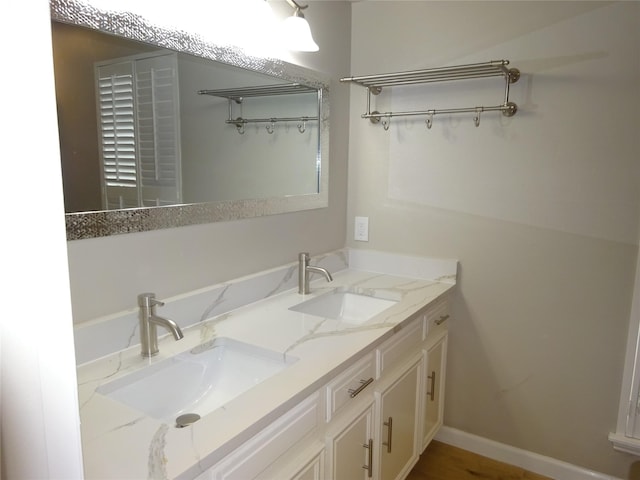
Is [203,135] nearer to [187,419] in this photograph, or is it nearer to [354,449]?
[187,419]

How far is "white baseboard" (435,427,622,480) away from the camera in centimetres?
200

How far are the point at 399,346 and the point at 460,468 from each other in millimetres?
890

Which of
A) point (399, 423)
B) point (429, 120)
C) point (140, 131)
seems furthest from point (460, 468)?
point (140, 131)

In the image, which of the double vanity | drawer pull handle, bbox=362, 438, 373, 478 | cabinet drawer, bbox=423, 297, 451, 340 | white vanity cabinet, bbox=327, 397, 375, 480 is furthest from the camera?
cabinet drawer, bbox=423, 297, 451, 340

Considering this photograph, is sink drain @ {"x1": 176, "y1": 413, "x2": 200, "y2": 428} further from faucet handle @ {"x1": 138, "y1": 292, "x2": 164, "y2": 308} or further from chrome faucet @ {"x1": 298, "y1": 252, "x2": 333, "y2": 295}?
chrome faucet @ {"x1": 298, "y1": 252, "x2": 333, "y2": 295}

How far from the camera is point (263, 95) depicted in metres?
1.77

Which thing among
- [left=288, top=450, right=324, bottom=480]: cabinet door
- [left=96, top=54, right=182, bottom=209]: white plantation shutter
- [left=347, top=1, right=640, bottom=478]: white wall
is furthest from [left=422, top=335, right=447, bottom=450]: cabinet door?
[left=96, top=54, right=182, bottom=209]: white plantation shutter

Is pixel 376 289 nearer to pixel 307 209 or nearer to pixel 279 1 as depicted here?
pixel 307 209

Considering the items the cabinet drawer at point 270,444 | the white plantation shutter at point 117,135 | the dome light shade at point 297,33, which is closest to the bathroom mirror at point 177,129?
the white plantation shutter at point 117,135

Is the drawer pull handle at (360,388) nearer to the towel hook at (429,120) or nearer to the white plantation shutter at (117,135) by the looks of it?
the white plantation shutter at (117,135)

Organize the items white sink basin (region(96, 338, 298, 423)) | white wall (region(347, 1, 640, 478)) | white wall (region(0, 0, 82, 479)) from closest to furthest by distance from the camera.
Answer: white wall (region(0, 0, 82, 479)) → white sink basin (region(96, 338, 298, 423)) → white wall (region(347, 1, 640, 478))

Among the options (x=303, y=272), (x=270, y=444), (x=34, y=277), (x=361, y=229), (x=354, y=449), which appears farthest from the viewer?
(x=361, y=229)

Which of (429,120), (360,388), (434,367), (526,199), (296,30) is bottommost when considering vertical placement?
(434,367)

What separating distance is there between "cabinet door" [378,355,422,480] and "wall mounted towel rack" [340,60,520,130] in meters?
1.07
